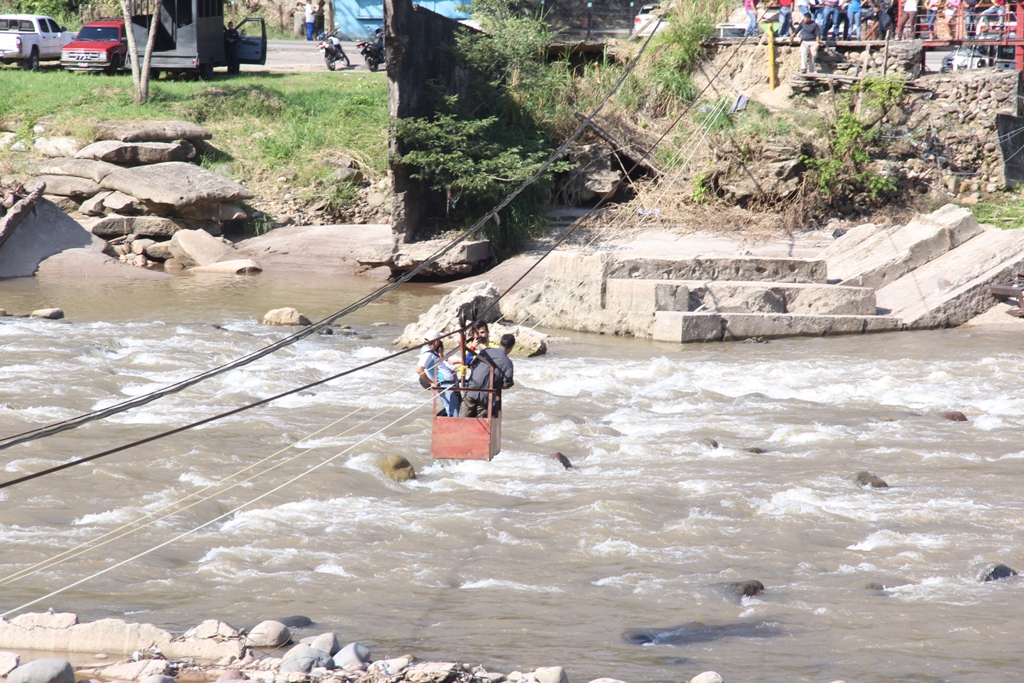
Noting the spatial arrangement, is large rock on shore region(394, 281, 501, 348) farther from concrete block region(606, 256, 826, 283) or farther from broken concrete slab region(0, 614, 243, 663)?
broken concrete slab region(0, 614, 243, 663)

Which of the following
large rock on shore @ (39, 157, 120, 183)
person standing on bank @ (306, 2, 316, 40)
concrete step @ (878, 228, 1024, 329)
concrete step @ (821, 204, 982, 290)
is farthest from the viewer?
person standing on bank @ (306, 2, 316, 40)

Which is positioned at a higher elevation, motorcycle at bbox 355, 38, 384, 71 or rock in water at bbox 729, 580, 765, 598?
motorcycle at bbox 355, 38, 384, 71

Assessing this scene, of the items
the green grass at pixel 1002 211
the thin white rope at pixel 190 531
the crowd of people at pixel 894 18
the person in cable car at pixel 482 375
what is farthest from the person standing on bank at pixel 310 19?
the person in cable car at pixel 482 375

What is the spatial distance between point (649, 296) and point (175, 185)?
11.2 metres

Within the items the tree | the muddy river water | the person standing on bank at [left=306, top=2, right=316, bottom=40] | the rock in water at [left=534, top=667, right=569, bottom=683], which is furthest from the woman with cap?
the person standing on bank at [left=306, top=2, right=316, bottom=40]

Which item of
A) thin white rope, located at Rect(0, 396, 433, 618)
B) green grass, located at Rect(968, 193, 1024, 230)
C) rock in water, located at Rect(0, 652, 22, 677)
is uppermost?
green grass, located at Rect(968, 193, 1024, 230)

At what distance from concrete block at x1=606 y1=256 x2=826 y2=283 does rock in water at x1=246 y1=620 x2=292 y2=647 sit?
32.2 feet

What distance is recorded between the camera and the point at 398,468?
9188 millimetres

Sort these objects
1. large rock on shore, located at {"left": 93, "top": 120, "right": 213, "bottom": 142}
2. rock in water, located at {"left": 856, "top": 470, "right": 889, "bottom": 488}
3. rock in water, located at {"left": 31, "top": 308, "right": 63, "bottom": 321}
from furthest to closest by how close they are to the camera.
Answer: large rock on shore, located at {"left": 93, "top": 120, "right": 213, "bottom": 142} → rock in water, located at {"left": 31, "top": 308, "right": 63, "bottom": 321} → rock in water, located at {"left": 856, "top": 470, "right": 889, "bottom": 488}

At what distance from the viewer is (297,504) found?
8.40 m

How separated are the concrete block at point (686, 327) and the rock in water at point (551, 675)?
9302 mm

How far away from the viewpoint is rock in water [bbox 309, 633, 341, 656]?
5746 mm

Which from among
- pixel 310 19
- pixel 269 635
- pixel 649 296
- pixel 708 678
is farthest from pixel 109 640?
pixel 310 19

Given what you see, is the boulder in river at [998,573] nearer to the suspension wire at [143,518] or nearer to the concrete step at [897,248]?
the suspension wire at [143,518]
